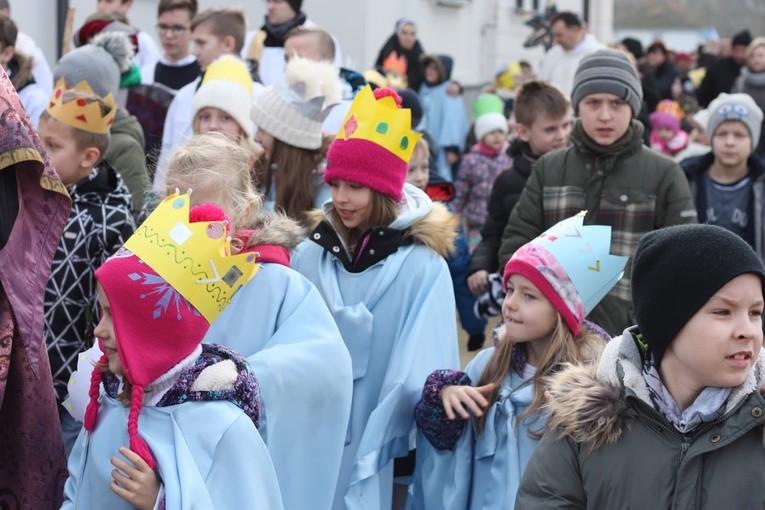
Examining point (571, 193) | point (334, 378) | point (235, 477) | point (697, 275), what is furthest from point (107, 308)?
point (571, 193)

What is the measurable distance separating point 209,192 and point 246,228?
172 millimetres

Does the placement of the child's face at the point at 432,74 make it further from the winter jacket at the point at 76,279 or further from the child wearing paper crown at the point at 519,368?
the child wearing paper crown at the point at 519,368

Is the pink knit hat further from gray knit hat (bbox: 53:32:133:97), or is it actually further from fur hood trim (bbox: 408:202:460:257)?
gray knit hat (bbox: 53:32:133:97)

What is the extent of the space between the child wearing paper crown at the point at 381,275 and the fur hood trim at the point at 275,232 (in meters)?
0.63

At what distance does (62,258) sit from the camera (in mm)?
5031

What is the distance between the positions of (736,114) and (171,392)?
4.56 metres

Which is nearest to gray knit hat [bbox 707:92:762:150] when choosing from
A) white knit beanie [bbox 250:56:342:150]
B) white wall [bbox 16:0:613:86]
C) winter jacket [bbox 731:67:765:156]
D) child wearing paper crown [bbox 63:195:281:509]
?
white knit beanie [bbox 250:56:342:150]

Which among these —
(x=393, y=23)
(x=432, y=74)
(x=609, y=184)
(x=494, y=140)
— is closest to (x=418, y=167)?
(x=609, y=184)

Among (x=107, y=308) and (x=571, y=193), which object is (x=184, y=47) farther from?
(x=107, y=308)

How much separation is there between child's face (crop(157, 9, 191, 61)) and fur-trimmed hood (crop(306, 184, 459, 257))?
171 inches

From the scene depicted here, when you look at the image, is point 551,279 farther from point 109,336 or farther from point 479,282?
point 479,282

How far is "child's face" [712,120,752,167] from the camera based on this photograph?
6.98 metres

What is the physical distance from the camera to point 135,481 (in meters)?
3.29

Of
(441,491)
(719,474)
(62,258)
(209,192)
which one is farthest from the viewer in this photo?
(62,258)
